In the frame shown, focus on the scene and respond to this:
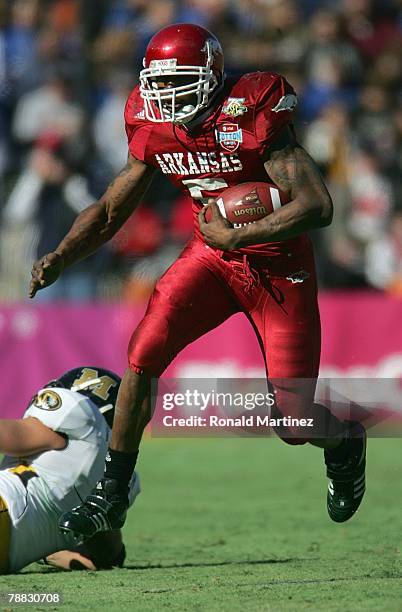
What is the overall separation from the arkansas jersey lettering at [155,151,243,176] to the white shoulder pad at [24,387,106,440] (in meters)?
1.09

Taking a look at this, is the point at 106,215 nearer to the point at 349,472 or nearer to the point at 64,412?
the point at 64,412

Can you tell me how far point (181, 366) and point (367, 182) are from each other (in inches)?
115

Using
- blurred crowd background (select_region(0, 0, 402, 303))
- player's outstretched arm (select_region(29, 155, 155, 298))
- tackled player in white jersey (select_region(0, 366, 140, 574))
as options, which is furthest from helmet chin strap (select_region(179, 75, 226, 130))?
blurred crowd background (select_region(0, 0, 402, 303))

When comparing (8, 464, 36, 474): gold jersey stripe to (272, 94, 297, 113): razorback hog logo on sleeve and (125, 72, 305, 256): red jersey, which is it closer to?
(125, 72, 305, 256): red jersey

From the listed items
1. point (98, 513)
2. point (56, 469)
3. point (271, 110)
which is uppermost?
point (271, 110)

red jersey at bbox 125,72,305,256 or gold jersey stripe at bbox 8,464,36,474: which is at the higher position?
red jersey at bbox 125,72,305,256

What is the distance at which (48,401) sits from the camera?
5.10m

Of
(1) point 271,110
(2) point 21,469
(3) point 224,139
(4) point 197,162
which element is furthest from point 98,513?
(1) point 271,110

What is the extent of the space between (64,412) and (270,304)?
40.1 inches

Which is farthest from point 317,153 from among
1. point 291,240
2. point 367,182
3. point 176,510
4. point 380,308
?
point 291,240

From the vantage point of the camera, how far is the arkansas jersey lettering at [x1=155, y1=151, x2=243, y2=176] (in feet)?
16.5

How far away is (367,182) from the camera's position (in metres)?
11.7

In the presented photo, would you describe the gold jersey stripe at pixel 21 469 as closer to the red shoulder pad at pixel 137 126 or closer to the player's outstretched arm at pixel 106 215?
the player's outstretched arm at pixel 106 215

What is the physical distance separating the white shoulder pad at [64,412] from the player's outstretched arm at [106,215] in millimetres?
549
